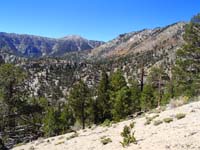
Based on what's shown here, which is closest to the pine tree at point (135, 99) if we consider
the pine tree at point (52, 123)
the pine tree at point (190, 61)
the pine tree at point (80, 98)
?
the pine tree at point (80, 98)

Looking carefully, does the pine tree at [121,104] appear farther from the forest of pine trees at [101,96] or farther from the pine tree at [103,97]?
the pine tree at [103,97]

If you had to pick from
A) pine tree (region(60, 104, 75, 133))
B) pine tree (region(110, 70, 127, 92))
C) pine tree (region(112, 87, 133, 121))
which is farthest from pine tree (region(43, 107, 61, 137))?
pine tree (region(112, 87, 133, 121))

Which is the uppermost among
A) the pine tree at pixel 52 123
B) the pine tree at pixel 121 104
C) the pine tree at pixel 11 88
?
the pine tree at pixel 11 88

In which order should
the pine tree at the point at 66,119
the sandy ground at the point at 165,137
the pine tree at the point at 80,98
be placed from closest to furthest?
the sandy ground at the point at 165,137, the pine tree at the point at 80,98, the pine tree at the point at 66,119

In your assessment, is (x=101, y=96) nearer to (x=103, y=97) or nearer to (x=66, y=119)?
(x=103, y=97)

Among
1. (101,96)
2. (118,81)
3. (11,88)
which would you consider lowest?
(101,96)

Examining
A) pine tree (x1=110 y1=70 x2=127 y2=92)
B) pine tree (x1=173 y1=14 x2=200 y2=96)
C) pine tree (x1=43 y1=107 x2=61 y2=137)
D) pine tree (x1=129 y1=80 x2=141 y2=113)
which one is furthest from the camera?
pine tree (x1=43 y1=107 x2=61 y2=137)

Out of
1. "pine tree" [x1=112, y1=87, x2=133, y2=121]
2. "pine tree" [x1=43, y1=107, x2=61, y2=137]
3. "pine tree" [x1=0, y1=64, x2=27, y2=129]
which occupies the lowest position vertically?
"pine tree" [x1=43, y1=107, x2=61, y2=137]

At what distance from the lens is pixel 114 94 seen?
209ft

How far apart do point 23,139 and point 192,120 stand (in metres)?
28.9

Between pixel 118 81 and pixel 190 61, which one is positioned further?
pixel 118 81

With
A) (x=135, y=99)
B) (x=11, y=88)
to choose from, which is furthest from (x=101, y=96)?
(x=11, y=88)

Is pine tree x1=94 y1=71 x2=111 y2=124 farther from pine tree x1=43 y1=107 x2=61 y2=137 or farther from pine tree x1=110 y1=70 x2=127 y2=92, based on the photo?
pine tree x1=43 y1=107 x2=61 y2=137

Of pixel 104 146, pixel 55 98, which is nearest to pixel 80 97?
pixel 104 146
